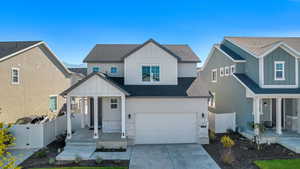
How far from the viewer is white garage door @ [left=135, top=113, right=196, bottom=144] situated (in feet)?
37.6

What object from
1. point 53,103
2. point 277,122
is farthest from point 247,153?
point 53,103

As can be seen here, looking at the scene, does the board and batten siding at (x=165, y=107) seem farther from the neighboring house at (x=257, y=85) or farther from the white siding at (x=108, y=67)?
the white siding at (x=108, y=67)

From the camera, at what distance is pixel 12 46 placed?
46.1 ft

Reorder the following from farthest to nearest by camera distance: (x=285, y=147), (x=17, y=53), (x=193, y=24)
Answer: (x=193, y=24) < (x=17, y=53) < (x=285, y=147)

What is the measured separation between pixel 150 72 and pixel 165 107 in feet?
9.72

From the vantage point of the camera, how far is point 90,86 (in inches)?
423

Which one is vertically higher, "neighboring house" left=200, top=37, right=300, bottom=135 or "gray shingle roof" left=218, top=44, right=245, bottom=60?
"gray shingle roof" left=218, top=44, right=245, bottom=60

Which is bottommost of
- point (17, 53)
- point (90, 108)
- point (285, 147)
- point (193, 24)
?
point (285, 147)

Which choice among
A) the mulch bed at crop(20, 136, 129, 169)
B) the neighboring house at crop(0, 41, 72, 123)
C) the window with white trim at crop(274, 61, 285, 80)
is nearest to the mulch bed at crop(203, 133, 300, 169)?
the window with white trim at crop(274, 61, 285, 80)

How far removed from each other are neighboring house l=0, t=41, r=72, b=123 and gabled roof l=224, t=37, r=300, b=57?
17.7 meters

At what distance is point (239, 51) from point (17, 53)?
18.0 metres

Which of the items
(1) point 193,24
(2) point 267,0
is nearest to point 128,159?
(1) point 193,24

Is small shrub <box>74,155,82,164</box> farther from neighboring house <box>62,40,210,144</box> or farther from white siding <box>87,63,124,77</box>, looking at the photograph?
white siding <box>87,63,124,77</box>

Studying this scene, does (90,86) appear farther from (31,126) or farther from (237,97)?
(237,97)
